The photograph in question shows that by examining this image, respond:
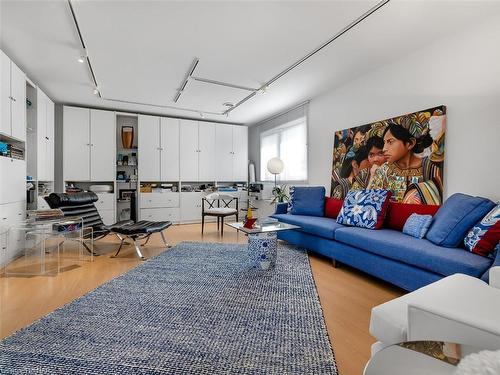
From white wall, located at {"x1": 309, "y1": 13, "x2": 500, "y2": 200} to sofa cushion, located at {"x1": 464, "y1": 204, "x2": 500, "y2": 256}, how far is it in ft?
2.07

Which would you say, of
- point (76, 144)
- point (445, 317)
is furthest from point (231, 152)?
point (445, 317)

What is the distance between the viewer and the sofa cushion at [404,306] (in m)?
1.10

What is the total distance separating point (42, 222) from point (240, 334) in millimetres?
2799

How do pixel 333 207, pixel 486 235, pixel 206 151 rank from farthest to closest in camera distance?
pixel 206 151
pixel 333 207
pixel 486 235

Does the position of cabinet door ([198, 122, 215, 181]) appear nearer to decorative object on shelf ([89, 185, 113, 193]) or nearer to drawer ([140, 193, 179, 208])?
drawer ([140, 193, 179, 208])

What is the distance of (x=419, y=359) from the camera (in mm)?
790

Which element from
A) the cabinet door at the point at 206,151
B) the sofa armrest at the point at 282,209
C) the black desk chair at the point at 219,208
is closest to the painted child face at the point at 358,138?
the sofa armrest at the point at 282,209

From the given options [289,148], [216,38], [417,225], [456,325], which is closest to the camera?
[456,325]

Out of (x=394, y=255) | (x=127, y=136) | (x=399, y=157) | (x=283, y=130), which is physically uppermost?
(x=283, y=130)

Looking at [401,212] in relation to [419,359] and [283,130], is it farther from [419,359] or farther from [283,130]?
[283,130]

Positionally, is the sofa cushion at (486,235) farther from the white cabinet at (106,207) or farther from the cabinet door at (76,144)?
the cabinet door at (76,144)

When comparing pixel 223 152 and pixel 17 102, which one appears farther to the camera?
pixel 223 152

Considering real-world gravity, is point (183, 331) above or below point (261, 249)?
below

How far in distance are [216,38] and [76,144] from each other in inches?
158
